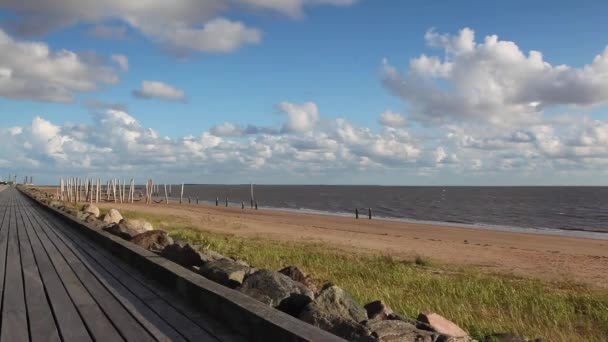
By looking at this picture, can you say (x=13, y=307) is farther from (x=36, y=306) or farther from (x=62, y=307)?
(x=62, y=307)

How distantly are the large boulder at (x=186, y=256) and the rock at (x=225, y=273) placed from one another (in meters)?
1.00

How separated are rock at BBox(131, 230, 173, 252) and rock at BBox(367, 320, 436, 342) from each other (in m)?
6.20

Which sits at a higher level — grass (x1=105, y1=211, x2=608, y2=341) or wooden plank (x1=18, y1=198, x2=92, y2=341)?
wooden plank (x1=18, y1=198, x2=92, y2=341)

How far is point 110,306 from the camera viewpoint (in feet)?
18.1

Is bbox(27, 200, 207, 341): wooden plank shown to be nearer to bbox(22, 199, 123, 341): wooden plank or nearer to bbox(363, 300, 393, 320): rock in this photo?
bbox(22, 199, 123, 341): wooden plank

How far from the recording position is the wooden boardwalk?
448 cm

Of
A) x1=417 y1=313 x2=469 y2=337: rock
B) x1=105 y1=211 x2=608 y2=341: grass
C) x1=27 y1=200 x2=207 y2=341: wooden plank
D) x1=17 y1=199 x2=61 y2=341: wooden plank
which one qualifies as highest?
x1=27 y1=200 x2=207 y2=341: wooden plank

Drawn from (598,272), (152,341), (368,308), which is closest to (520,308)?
(368,308)

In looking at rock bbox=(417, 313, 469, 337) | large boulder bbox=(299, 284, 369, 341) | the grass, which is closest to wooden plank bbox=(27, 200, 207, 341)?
large boulder bbox=(299, 284, 369, 341)

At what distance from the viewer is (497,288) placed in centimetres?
1107

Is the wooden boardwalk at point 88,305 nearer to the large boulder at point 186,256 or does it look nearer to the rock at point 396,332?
the large boulder at point 186,256

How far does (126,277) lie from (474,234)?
98.3ft

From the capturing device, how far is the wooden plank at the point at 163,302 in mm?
4502

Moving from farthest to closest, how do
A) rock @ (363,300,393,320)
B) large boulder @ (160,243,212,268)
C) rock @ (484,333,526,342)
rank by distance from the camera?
large boulder @ (160,243,212,268)
rock @ (363,300,393,320)
rock @ (484,333,526,342)
